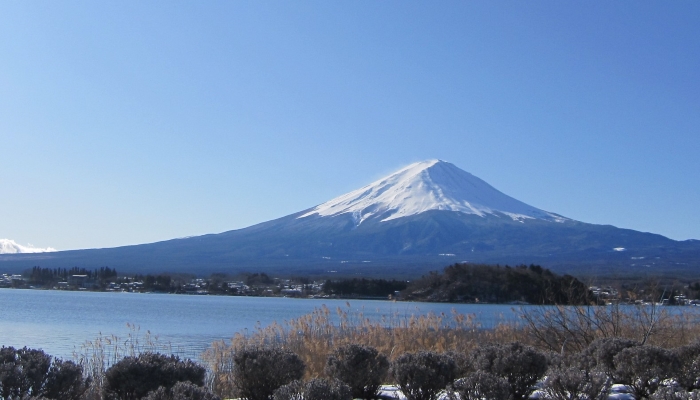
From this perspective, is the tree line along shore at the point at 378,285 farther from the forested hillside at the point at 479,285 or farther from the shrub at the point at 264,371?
the shrub at the point at 264,371

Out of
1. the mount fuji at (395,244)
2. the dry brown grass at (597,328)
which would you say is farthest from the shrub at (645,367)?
the mount fuji at (395,244)

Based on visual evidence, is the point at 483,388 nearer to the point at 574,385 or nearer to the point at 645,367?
the point at 574,385

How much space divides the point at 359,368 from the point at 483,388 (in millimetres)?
1706

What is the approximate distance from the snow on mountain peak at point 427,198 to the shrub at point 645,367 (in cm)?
12279

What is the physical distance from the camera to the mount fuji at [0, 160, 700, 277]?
331ft

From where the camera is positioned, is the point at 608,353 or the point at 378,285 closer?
the point at 608,353

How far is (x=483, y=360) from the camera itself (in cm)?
762

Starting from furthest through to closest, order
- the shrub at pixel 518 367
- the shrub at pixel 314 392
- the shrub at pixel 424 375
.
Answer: the shrub at pixel 518 367, the shrub at pixel 424 375, the shrub at pixel 314 392

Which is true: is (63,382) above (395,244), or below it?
below

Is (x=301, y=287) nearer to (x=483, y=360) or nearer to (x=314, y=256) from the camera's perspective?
(x=314, y=256)

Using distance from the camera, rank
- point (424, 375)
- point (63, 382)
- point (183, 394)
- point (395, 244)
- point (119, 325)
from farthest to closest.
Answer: point (395, 244)
point (119, 325)
point (424, 375)
point (63, 382)
point (183, 394)

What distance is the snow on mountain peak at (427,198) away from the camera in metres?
136

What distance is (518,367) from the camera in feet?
24.6

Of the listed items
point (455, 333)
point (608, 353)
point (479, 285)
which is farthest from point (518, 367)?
point (479, 285)
